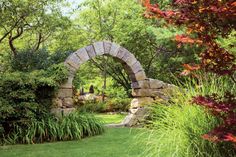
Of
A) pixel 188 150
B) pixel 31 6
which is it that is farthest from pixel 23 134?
pixel 31 6

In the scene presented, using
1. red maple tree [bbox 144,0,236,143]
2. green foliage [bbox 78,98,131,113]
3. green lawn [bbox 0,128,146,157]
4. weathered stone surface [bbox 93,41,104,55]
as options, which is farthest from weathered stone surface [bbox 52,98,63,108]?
green foliage [bbox 78,98,131,113]

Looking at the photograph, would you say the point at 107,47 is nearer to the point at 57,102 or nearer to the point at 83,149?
the point at 57,102

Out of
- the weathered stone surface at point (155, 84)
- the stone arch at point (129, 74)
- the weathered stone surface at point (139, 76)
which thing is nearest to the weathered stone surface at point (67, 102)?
the stone arch at point (129, 74)

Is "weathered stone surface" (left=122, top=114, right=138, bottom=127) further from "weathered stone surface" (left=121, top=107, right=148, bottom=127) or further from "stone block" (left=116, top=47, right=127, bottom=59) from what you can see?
"stone block" (left=116, top=47, right=127, bottom=59)

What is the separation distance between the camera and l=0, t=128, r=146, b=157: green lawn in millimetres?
5833

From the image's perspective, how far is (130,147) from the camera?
6.26 metres

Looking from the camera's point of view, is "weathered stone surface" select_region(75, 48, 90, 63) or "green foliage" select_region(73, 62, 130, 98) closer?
"weathered stone surface" select_region(75, 48, 90, 63)

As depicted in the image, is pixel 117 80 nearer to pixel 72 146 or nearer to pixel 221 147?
pixel 72 146

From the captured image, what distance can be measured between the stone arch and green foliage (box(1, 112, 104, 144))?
69 centimetres

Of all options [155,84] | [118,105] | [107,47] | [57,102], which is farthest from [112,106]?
[57,102]

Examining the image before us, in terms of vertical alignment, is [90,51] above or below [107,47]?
below

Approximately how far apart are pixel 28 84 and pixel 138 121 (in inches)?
137

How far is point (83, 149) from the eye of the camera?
20.6ft

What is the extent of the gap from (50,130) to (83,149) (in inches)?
53.1
